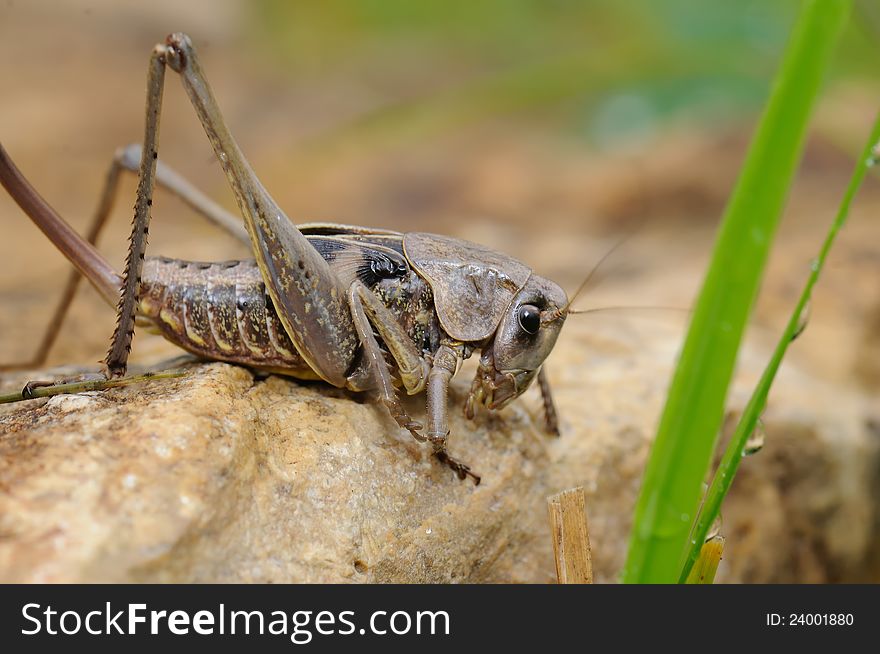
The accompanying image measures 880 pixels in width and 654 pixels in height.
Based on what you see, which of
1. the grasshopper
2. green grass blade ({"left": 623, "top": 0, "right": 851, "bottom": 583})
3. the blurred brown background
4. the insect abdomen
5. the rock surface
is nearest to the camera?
green grass blade ({"left": 623, "top": 0, "right": 851, "bottom": 583})

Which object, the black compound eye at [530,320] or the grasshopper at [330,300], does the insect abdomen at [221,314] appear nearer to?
the grasshopper at [330,300]

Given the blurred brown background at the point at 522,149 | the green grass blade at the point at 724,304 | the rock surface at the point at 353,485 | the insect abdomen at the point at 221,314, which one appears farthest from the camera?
the blurred brown background at the point at 522,149

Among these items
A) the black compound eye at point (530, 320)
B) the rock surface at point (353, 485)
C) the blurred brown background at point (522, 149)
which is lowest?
the rock surface at point (353, 485)

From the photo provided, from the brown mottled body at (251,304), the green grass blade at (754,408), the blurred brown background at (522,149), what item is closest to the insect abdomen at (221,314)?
the brown mottled body at (251,304)

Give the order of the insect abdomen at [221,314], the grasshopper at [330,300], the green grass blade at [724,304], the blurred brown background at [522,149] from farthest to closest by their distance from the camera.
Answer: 1. the blurred brown background at [522,149]
2. the insect abdomen at [221,314]
3. the grasshopper at [330,300]
4. the green grass blade at [724,304]

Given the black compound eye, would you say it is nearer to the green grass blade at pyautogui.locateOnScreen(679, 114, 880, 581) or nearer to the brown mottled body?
the brown mottled body

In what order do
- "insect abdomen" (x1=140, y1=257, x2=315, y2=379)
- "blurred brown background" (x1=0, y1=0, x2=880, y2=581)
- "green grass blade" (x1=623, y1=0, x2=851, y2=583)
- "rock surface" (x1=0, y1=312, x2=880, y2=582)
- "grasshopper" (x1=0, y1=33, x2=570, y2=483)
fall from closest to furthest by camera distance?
1. "green grass blade" (x1=623, y1=0, x2=851, y2=583)
2. "rock surface" (x1=0, y1=312, x2=880, y2=582)
3. "grasshopper" (x1=0, y1=33, x2=570, y2=483)
4. "insect abdomen" (x1=140, y1=257, x2=315, y2=379)
5. "blurred brown background" (x1=0, y1=0, x2=880, y2=581)

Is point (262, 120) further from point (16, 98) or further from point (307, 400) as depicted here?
point (307, 400)

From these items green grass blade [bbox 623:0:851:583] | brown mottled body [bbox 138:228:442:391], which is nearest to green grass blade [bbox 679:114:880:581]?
green grass blade [bbox 623:0:851:583]
